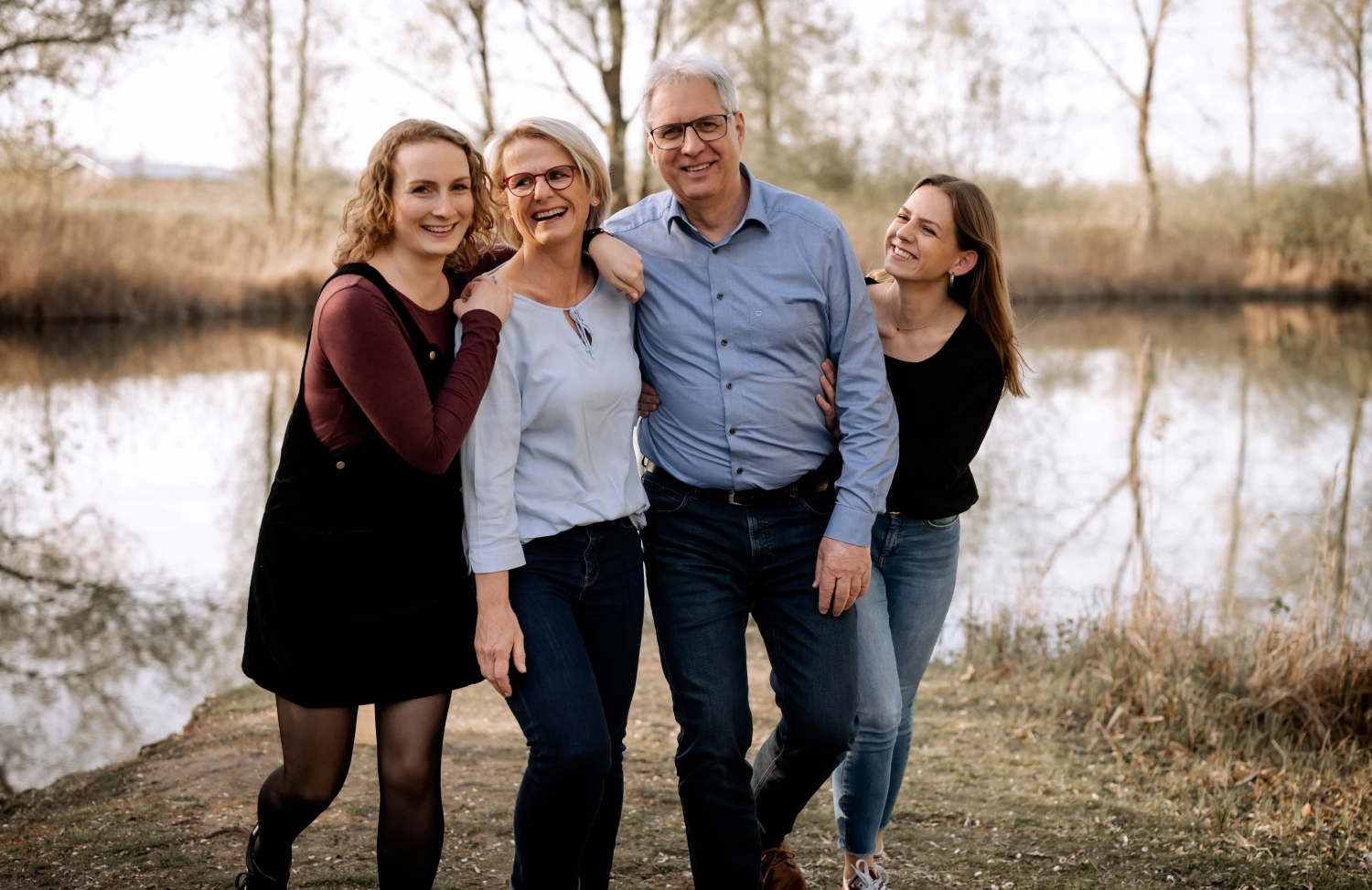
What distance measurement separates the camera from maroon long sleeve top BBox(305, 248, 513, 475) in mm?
2430

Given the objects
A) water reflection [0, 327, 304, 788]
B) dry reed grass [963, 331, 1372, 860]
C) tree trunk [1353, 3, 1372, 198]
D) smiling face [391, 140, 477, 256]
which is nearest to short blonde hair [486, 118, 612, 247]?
smiling face [391, 140, 477, 256]

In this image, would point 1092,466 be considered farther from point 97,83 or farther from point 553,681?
point 97,83

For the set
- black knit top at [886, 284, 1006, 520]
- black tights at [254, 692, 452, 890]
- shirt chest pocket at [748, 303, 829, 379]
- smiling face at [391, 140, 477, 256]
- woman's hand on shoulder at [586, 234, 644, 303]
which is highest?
smiling face at [391, 140, 477, 256]

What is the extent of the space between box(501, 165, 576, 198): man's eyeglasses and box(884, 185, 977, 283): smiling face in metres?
0.97

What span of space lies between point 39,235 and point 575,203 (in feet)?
54.3

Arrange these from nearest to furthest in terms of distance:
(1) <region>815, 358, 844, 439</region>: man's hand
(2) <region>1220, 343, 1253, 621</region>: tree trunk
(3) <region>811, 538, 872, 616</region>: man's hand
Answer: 1. (3) <region>811, 538, 872, 616</region>: man's hand
2. (1) <region>815, 358, 844, 439</region>: man's hand
3. (2) <region>1220, 343, 1253, 621</region>: tree trunk

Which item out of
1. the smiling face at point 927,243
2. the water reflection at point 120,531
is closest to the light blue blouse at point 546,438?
the smiling face at point 927,243

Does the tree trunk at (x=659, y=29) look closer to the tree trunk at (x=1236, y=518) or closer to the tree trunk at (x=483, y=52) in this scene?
the tree trunk at (x=483, y=52)

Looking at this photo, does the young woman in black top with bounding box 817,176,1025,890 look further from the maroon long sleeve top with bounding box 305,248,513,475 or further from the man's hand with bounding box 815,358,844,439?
the maroon long sleeve top with bounding box 305,248,513,475

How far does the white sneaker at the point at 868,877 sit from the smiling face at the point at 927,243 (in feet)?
5.30

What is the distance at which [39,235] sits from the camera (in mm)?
16328

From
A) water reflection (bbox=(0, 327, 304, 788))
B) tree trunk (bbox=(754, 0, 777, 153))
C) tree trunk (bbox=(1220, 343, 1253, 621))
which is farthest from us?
tree trunk (bbox=(754, 0, 777, 153))

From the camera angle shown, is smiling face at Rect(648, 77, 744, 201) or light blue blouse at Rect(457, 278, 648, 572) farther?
smiling face at Rect(648, 77, 744, 201)

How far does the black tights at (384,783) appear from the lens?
2.54 metres
